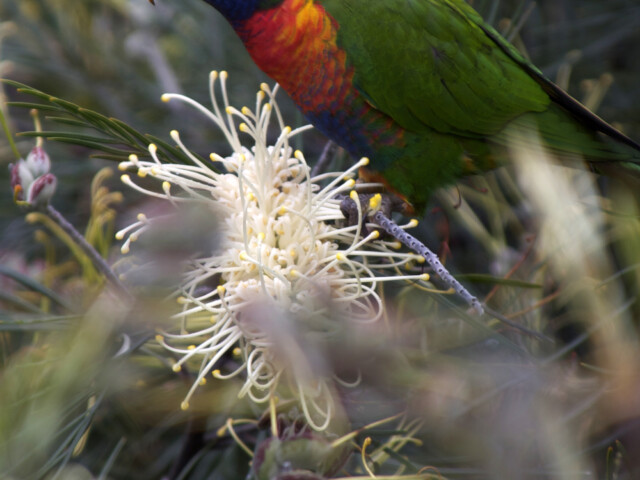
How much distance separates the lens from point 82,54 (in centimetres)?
148

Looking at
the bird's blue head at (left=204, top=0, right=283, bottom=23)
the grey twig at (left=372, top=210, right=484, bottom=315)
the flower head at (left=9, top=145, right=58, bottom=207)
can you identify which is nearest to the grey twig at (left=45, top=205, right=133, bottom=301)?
the flower head at (left=9, top=145, right=58, bottom=207)

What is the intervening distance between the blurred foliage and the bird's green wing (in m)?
0.08

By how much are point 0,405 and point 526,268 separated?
0.74 metres

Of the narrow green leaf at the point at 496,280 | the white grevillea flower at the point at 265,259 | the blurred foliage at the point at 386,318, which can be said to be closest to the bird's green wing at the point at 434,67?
the blurred foliage at the point at 386,318

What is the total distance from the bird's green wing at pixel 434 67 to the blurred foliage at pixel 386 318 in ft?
0.26

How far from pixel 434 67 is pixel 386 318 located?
0.64 meters

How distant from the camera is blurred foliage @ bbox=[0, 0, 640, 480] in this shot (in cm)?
48

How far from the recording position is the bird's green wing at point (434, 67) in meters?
1.03

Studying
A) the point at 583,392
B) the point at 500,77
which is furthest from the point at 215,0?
the point at 583,392

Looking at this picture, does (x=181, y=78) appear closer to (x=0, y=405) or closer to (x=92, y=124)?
(x=92, y=124)

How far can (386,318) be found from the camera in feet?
1.89

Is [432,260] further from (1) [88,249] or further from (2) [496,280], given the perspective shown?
(1) [88,249]

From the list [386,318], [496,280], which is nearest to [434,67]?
[496,280]

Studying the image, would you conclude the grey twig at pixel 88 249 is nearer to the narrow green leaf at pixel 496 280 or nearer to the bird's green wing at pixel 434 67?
the narrow green leaf at pixel 496 280
